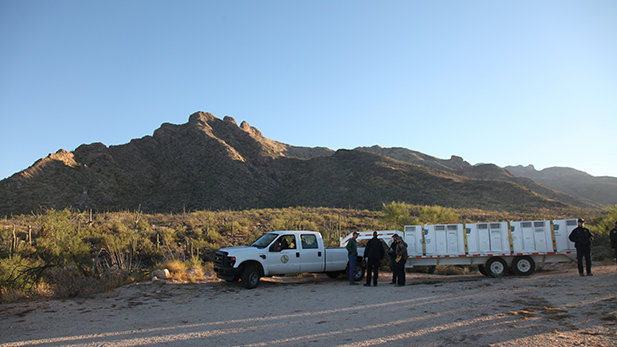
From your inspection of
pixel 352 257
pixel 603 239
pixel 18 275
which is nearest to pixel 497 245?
pixel 352 257

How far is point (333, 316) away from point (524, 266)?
8.74 m

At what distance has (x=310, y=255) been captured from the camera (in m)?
12.3

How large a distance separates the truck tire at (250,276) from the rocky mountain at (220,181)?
38478 millimetres

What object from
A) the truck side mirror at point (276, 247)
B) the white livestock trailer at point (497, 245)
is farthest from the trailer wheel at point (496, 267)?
the truck side mirror at point (276, 247)

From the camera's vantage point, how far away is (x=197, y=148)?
6612 centimetres

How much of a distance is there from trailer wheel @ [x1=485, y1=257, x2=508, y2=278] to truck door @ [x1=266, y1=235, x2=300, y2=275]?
6.77 metres

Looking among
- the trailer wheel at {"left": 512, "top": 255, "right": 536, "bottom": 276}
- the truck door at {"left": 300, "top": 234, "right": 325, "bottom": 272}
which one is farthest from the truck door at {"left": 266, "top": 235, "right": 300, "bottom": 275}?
the trailer wheel at {"left": 512, "top": 255, "right": 536, "bottom": 276}

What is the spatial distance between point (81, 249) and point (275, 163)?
59.4 m

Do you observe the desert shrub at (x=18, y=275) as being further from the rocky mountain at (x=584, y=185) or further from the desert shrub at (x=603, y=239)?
the rocky mountain at (x=584, y=185)

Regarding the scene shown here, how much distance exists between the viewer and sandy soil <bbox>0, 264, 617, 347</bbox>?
5.73 m

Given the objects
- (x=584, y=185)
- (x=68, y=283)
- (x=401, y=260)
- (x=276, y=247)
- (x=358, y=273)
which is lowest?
(x=358, y=273)

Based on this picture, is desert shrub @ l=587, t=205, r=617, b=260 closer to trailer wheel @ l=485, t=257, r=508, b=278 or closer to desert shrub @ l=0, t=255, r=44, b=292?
trailer wheel @ l=485, t=257, r=508, b=278

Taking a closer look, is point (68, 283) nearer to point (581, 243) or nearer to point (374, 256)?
point (374, 256)

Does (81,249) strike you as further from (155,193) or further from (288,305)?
(155,193)
